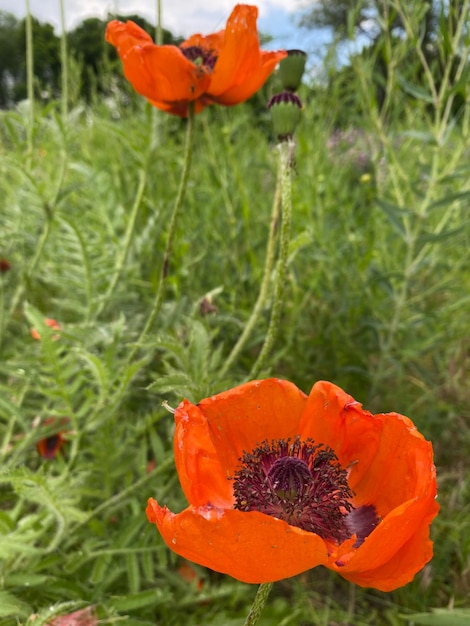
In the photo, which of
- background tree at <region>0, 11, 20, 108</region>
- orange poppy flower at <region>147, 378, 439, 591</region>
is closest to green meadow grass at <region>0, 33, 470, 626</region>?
orange poppy flower at <region>147, 378, 439, 591</region>

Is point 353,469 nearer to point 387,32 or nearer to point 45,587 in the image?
point 45,587

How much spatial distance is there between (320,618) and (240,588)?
0.18m

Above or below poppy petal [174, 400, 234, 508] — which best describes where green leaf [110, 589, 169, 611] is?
below

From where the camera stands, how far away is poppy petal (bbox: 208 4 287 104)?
37.4 inches

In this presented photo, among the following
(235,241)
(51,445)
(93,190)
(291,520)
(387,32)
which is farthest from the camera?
(235,241)

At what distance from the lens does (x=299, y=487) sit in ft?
2.12

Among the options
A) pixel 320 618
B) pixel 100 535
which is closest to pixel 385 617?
pixel 320 618

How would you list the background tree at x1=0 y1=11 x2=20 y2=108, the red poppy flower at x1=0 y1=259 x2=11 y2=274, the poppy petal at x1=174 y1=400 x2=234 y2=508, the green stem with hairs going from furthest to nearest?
the background tree at x1=0 y1=11 x2=20 y2=108, the red poppy flower at x1=0 y1=259 x2=11 y2=274, the green stem with hairs, the poppy petal at x1=174 y1=400 x2=234 y2=508

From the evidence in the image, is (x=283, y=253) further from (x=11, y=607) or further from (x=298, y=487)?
(x=11, y=607)

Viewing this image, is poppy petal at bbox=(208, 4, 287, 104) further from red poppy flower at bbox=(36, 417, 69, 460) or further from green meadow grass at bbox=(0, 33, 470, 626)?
red poppy flower at bbox=(36, 417, 69, 460)

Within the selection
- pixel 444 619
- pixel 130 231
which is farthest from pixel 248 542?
pixel 130 231

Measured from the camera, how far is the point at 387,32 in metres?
1.36

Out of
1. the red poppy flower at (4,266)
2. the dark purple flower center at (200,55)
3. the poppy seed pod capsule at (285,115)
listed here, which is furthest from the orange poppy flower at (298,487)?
the red poppy flower at (4,266)

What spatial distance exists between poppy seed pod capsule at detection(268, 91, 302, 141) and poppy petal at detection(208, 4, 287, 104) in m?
0.15
